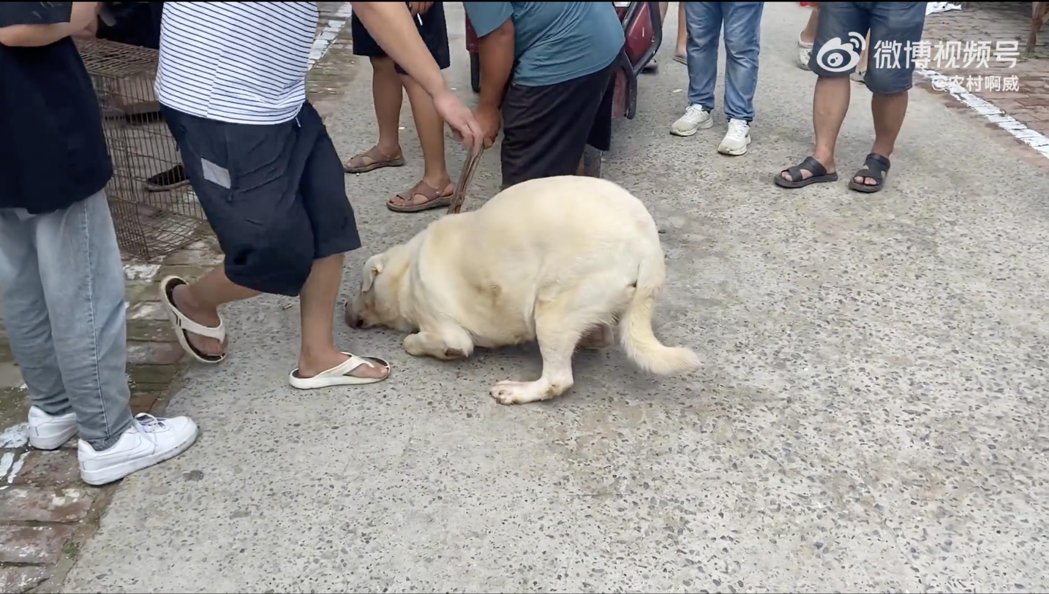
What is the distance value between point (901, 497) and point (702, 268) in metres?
1.55

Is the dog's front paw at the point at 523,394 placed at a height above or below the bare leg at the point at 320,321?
below

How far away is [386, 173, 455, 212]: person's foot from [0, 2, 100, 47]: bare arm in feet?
7.62

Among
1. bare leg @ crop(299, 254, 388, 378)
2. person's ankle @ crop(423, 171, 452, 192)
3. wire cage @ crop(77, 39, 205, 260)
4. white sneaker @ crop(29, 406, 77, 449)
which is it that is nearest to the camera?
white sneaker @ crop(29, 406, 77, 449)

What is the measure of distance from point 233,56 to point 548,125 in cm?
145

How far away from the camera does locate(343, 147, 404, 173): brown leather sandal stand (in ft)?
15.4

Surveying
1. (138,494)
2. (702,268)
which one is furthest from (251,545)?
(702,268)

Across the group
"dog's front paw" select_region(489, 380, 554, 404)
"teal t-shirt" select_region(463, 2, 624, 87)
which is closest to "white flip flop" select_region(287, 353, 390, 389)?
"dog's front paw" select_region(489, 380, 554, 404)

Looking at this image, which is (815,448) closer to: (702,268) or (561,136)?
(702,268)

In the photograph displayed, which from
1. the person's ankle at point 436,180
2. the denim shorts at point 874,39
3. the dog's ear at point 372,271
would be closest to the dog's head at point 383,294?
the dog's ear at point 372,271

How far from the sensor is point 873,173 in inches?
179

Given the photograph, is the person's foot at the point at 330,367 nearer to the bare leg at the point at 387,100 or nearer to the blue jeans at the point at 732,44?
the bare leg at the point at 387,100

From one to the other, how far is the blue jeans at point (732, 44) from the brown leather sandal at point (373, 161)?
2.15 metres

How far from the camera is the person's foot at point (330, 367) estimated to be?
2.84 meters

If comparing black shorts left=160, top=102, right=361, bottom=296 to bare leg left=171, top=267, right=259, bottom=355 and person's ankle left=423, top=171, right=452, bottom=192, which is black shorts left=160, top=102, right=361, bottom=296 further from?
person's ankle left=423, top=171, right=452, bottom=192
